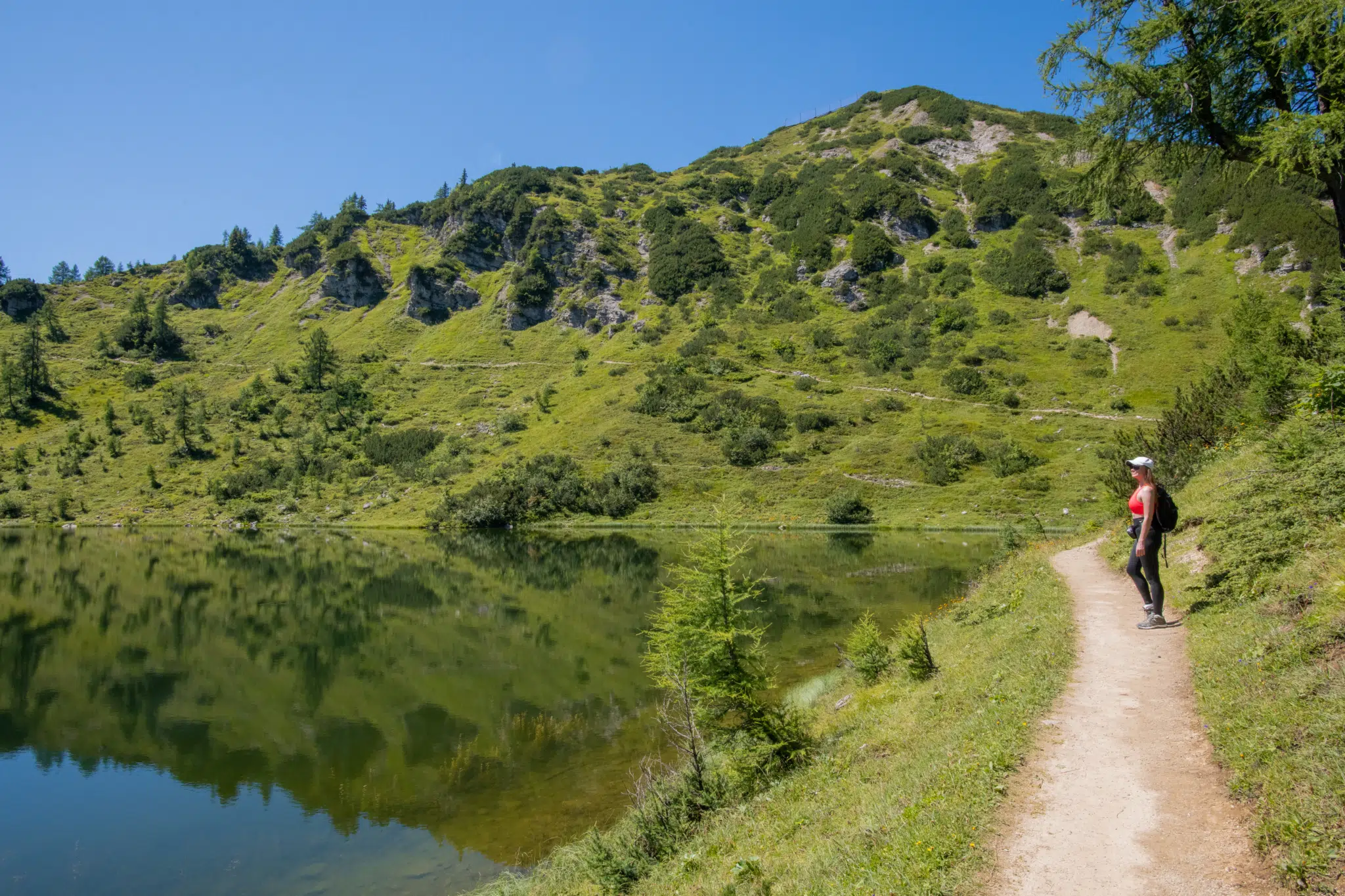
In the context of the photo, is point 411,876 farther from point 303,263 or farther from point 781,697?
point 303,263

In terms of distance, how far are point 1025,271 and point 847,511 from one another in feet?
243

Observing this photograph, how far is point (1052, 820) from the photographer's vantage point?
21.9 feet

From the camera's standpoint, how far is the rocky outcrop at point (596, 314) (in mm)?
145000

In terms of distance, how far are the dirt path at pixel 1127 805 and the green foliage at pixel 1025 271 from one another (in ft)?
407

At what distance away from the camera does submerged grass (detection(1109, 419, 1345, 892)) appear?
5.32 meters

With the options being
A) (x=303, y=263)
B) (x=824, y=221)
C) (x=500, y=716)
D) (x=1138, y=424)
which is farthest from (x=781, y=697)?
(x=303, y=263)

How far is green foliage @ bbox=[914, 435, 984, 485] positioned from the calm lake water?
27.4 metres

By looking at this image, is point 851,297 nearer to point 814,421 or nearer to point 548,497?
point 814,421

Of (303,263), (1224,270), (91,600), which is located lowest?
(91,600)

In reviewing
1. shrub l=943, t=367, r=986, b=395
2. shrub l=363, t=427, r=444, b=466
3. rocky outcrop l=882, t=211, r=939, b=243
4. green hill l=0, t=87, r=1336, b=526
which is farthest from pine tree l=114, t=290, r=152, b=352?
shrub l=943, t=367, r=986, b=395

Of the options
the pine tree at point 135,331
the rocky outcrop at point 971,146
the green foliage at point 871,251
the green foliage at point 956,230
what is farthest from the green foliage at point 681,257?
the pine tree at point 135,331

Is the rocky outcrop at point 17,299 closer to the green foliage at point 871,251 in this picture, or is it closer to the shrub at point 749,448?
the shrub at point 749,448

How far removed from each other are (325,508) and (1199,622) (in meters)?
98.3

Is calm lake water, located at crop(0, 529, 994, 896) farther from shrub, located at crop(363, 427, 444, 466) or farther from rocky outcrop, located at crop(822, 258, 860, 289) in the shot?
rocky outcrop, located at crop(822, 258, 860, 289)
